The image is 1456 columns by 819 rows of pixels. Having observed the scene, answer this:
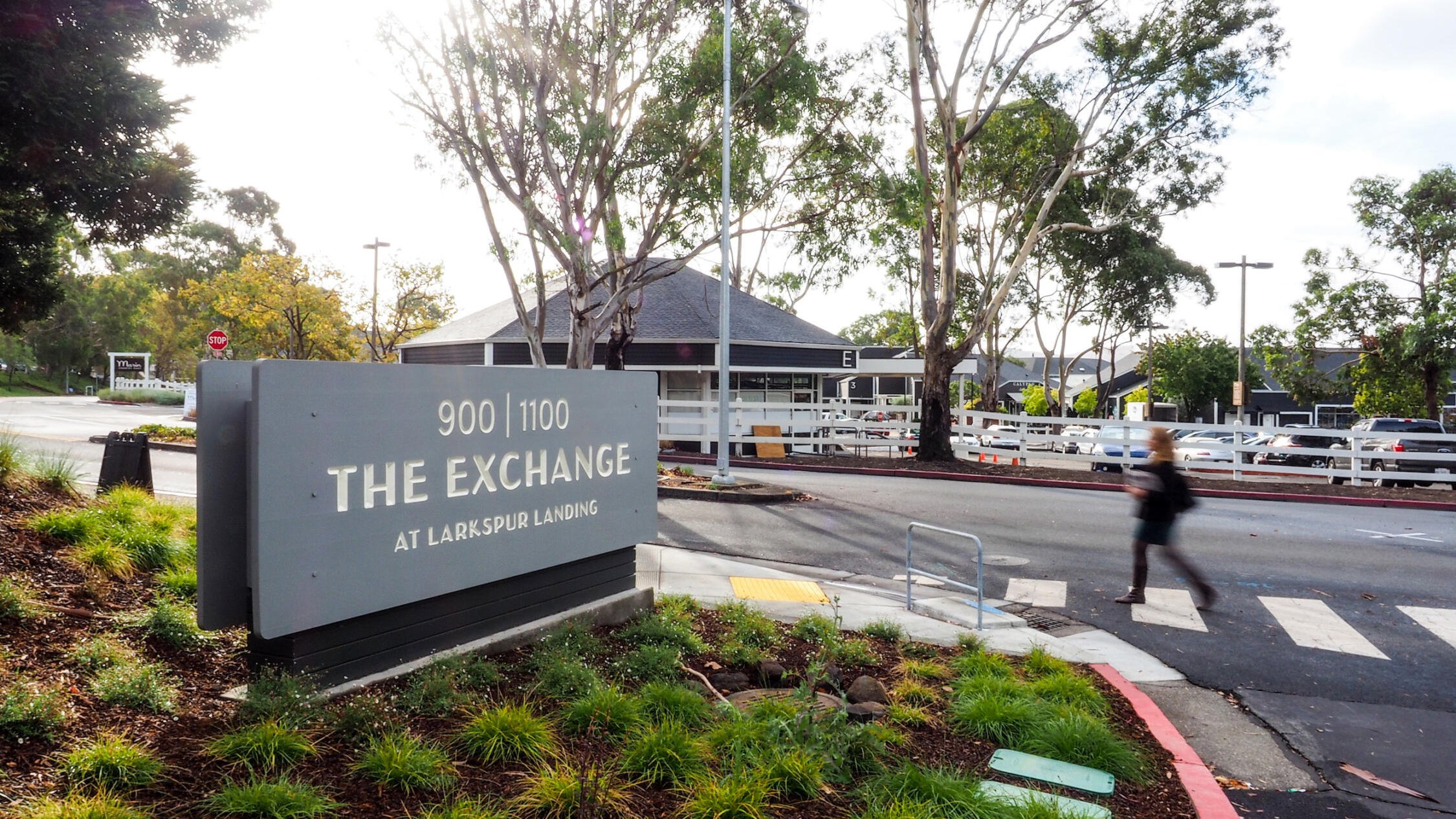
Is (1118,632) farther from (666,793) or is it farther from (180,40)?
(180,40)

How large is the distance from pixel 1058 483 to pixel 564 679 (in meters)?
17.1

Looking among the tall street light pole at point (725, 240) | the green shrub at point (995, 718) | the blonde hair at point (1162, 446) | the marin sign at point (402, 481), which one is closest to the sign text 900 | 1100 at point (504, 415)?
the marin sign at point (402, 481)

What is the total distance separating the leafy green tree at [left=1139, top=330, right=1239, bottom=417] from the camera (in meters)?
59.7

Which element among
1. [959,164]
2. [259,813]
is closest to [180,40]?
[259,813]

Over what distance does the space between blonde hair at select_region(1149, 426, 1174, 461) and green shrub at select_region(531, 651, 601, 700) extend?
257 inches

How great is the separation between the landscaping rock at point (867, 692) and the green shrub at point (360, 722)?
240cm

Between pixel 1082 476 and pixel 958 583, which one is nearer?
pixel 958 583

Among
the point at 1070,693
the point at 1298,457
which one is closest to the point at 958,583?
the point at 1070,693

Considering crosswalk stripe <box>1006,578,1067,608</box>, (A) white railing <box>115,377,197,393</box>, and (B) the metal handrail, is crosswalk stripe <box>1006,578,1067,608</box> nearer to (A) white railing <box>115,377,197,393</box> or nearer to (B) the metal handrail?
(B) the metal handrail

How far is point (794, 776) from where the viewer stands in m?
3.90

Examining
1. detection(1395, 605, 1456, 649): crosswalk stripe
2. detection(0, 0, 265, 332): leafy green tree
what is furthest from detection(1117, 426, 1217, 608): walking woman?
detection(0, 0, 265, 332): leafy green tree

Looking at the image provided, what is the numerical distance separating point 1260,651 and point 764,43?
49.5ft

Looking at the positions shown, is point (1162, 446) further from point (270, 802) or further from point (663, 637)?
point (270, 802)

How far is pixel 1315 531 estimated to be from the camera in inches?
538
